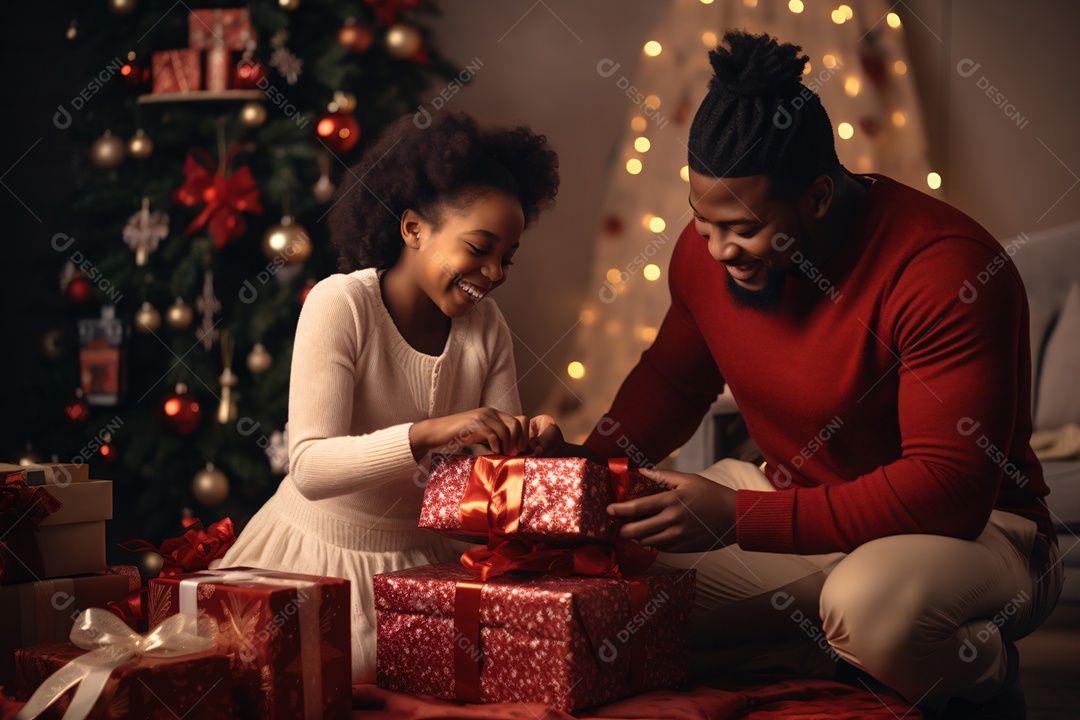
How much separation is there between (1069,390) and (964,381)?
1.64 m

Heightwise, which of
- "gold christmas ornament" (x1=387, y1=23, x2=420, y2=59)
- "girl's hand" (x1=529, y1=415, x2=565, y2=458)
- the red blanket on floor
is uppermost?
"gold christmas ornament" (x1=387, y1=23, x2=420, y2=59)

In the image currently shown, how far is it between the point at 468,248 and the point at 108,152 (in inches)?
65.9

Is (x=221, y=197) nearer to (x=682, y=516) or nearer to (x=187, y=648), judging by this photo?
(x=187, y=648)

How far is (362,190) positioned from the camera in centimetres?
187

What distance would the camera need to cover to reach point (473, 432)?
158 centimetres

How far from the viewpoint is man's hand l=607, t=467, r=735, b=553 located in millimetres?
1521

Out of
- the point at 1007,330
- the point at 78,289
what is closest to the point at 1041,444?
the point at 1007,330

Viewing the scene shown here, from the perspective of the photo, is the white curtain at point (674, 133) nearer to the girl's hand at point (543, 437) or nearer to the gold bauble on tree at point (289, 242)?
the gold bauble on tree at point (289, 242)

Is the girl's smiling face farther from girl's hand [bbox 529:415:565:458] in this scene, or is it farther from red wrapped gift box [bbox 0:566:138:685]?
red wrapped gift box [bbox 0:566:138:685]

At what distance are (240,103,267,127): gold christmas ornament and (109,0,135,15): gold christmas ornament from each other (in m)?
0.49

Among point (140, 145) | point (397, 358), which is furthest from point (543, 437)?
point (140, 145)

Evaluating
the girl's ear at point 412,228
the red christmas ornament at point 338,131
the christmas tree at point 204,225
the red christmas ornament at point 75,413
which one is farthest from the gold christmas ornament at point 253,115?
the girl's ear at point 412,228

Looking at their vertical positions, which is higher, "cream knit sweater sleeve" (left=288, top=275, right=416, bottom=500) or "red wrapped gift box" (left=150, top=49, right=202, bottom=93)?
"red wrapped gift box" (left=150, top=49, right=202, bottom=93)

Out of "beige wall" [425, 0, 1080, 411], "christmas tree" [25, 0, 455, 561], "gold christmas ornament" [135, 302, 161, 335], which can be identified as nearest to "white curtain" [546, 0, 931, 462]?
"beige wall" [425, 0, 1080, 411]
